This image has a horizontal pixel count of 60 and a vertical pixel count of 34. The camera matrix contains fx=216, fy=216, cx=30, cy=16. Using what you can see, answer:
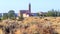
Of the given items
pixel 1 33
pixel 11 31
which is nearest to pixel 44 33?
pixel 11 31

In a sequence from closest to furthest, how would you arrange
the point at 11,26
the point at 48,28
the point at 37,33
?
the point at 37,33, the point at 48,28, the point at 11,26

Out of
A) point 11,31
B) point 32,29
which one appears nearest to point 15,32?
point 11,31

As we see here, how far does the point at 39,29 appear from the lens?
1227 cm

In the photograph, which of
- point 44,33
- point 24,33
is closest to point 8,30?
point 24,33

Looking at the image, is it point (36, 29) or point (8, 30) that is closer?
point (36, 29)

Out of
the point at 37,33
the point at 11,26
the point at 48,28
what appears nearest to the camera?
the point at 37,33

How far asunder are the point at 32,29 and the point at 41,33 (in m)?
0.64

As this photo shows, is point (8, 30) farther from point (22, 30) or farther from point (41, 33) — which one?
point (41, 33)

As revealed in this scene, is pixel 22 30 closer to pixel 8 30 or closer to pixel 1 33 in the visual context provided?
pixel 8 30

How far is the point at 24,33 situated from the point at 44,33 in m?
1.14

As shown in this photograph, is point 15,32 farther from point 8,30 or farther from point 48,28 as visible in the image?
point 48,28

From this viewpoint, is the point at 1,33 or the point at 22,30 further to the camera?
the point at 1,33

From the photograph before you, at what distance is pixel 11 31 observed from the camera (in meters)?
12.9

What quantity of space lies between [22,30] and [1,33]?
2.09 m
